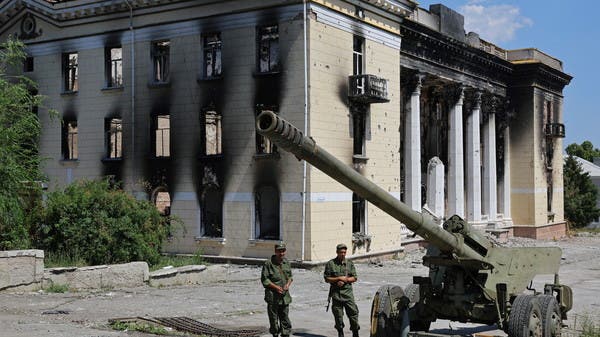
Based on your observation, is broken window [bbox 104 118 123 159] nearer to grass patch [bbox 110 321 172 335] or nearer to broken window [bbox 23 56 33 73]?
broken window [bbox 23 56 33 73]

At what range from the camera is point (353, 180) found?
10.0 metres

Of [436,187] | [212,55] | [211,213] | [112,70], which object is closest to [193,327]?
[211,213]

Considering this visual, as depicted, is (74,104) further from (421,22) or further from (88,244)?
(421,22)

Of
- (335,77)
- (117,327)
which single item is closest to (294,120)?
(335,77)

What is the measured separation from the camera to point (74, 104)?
30266 millimetres

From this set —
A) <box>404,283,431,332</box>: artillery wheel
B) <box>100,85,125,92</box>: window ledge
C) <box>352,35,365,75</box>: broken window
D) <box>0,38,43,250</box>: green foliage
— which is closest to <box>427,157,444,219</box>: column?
<box>352,35,365,75</box>: broken window

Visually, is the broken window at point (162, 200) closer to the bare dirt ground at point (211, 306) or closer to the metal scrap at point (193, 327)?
the bare dirt ground at point (211, 306)

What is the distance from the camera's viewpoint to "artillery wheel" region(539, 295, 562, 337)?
10.8m

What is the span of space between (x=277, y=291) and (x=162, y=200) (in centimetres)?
1998

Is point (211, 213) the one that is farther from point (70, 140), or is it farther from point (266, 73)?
point (70, 140)

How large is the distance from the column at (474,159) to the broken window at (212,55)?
54.8 feet

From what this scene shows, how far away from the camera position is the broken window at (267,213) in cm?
2567

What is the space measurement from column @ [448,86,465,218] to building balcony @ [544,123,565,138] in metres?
10.2

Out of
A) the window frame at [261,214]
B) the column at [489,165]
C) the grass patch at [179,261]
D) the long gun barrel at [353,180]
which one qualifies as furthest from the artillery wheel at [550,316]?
the column at [489,165]
